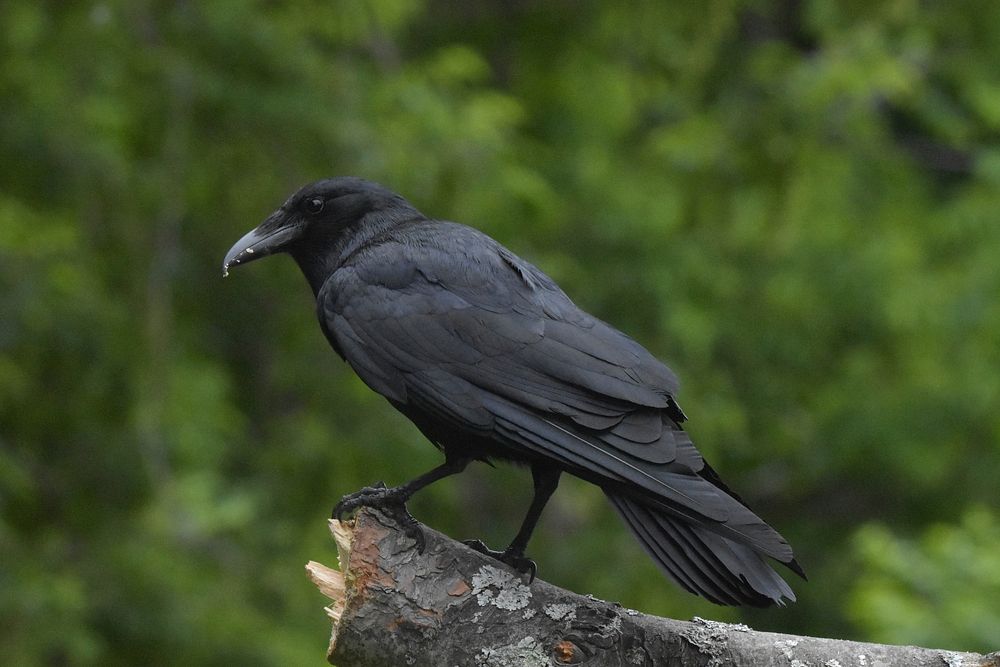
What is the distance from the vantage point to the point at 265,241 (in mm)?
4641

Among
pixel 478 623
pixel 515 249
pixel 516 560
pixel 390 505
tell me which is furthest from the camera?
pixel 515 249

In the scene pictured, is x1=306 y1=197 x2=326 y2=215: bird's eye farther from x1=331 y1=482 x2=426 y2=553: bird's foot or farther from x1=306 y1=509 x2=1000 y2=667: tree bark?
x1=306 y1=509 x2=1000 y2=667: tree bark

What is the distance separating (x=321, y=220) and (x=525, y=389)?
4.10 feet

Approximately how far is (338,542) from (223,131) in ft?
12.3

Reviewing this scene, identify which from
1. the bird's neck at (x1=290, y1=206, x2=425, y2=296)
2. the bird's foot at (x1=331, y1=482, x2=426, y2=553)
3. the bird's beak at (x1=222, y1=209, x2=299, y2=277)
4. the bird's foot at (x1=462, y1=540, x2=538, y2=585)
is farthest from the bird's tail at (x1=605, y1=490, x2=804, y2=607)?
the bird's beak at (x1=222, y1=209, x2=299, y2=277)

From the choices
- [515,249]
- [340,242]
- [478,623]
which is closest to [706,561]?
[478,623]

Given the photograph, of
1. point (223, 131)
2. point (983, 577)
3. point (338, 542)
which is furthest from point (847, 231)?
point (338, 542)

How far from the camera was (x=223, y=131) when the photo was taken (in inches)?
268

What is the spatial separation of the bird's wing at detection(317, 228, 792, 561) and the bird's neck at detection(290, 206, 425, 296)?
0.84 feet

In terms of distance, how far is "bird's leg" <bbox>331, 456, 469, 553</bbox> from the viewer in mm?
3480

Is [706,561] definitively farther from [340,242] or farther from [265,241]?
[265,241]

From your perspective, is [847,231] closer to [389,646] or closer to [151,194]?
[151,194]

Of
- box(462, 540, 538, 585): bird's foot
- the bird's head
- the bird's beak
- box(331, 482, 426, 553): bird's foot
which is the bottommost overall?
box(331, 482, 426, 553): bird's foot

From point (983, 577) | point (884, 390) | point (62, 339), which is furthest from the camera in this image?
point (884, 390)
